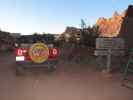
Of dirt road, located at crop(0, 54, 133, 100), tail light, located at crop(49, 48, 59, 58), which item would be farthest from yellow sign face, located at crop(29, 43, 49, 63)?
dirt road, located at crop(0, 54, 133, 100)

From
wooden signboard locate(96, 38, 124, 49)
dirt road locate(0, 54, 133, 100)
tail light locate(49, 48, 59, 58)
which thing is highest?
wooden signboard locate(96, 38, 124, 49)

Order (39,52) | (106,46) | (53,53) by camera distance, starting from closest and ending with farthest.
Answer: (39,52) < (53,53) < (106,46)

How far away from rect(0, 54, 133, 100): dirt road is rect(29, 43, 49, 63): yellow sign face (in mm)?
697

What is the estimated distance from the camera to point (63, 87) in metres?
11.6

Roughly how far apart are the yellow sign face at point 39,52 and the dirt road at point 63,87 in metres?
0.70

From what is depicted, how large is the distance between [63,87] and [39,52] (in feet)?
7.98

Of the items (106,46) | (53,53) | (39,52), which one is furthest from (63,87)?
(106,46)

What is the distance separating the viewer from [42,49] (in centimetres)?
1362

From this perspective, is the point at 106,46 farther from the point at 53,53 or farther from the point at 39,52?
the point at 39,52

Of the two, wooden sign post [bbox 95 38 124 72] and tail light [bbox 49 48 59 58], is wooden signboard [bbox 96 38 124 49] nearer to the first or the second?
wooden sign post [bbox 95 38 124 72]

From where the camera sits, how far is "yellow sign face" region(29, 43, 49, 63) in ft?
44.1

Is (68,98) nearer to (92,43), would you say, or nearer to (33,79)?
(33,79)

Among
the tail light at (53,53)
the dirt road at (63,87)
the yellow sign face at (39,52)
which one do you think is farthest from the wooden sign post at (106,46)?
the yellow sign face at (39,52)

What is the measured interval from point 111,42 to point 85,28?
8605 mm
